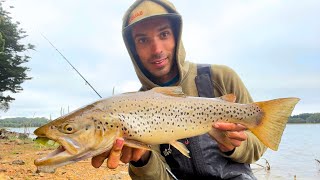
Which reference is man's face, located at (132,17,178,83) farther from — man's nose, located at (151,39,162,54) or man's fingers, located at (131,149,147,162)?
man's fingers, located at (131,149,147,162)

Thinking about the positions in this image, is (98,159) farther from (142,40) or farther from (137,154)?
(142,40)

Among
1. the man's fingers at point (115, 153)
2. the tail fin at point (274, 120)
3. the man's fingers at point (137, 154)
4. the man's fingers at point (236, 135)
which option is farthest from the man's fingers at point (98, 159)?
the tail fin at point (274, 120)

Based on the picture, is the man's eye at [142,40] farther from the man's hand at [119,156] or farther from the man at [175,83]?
the man's hand at [119,156]

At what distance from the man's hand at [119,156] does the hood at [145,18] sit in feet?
3.92

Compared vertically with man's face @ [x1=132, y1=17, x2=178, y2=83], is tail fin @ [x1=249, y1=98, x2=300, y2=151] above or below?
below

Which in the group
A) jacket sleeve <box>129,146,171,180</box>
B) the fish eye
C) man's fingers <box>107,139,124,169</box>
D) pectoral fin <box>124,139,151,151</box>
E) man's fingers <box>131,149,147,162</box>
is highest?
the fish eye

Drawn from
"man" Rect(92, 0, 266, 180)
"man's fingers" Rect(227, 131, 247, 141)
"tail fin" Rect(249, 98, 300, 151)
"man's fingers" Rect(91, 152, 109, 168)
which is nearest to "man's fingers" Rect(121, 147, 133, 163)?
"man's fingers" Rect(91, 152, 109, 168)

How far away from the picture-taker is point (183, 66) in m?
4.80

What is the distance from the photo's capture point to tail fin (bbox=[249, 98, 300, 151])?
11.8 ft

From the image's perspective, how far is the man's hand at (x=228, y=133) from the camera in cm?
354

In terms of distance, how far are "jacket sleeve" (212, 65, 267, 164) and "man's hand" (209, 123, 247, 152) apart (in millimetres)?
489

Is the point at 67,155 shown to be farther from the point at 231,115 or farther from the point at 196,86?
the point at 196,86

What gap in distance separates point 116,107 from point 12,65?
26731 mm

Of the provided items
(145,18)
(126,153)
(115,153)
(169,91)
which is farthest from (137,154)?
(145,18)
